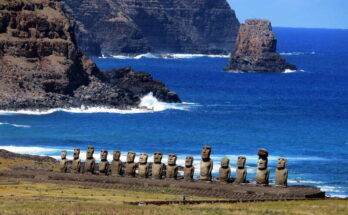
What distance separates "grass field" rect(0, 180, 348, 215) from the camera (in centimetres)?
4762

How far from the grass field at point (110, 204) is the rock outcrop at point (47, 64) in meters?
98.5

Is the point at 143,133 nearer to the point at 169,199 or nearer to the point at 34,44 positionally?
the point at 34,44

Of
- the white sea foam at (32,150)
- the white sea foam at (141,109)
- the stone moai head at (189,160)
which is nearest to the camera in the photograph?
the stone moai head at (189,160)

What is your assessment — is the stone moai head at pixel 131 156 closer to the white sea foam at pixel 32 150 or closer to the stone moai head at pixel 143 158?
the stone moai head at pixel 143 158

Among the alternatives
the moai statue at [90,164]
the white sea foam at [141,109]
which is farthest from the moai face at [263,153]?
the white sea foam at [141,109]

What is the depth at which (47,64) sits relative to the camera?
540ft

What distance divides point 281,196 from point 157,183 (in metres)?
7.50

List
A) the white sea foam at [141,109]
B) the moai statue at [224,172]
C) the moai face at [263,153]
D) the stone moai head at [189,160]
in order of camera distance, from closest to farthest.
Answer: the moai face at [263,153] < the moai statue at [224,172] < the stone moai head at [189,160] < the white sea foam at [141,109]

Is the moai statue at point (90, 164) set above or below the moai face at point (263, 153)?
below

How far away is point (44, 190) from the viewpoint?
190 feet

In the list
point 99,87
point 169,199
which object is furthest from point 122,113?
point 169,199

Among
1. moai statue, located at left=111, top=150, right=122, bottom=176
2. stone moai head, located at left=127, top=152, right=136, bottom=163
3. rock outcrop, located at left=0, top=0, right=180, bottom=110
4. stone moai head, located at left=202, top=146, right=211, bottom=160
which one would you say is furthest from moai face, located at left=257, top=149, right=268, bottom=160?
rock outcrop, located at left=0, top=0, right=180, bottom=110

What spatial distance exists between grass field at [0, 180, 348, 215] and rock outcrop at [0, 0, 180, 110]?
98482 millimetres

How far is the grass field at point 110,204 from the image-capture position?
4762 cm
